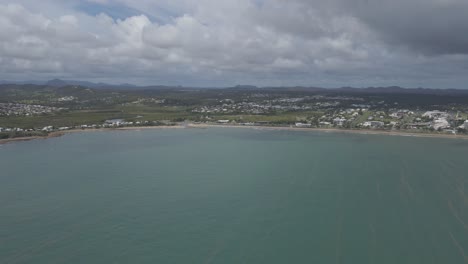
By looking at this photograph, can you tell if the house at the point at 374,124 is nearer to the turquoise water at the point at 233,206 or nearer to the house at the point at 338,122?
the house at the point at 338,122

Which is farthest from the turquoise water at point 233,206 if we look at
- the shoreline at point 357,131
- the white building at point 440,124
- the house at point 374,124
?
the house at point 374,124

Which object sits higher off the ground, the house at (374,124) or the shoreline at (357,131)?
the house at (374,124)

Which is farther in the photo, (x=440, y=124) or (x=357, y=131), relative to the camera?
(x=440, y=124)

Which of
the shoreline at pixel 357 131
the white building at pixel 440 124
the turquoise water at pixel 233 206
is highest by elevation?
the white building at pixel 440 124

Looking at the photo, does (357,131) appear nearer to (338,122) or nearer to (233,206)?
(338,122)

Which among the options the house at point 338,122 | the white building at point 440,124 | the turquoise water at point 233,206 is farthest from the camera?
the house at point 338,122

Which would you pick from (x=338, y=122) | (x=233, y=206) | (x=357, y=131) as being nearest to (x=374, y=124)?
(x=338, y=122)

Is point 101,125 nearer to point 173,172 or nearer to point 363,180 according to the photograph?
point 173,172

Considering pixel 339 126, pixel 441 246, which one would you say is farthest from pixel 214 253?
pixel 339 126
